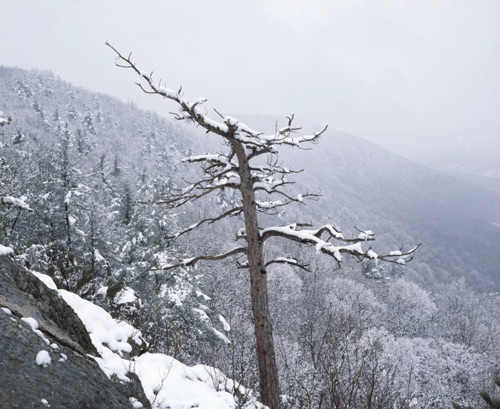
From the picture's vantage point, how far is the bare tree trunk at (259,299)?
5.69 meters

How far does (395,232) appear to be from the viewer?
539 feet

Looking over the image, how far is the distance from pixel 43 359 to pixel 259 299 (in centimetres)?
365

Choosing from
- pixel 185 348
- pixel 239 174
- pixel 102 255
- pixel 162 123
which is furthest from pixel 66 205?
pixel 162 123

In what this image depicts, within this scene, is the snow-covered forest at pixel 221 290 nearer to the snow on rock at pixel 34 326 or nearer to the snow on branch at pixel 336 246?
the snow on branch at pixel 336 246

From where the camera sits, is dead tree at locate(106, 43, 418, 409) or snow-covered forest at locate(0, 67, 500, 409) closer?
dead tree at locate(106, 43, 418, 409)

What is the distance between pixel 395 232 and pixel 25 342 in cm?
17752

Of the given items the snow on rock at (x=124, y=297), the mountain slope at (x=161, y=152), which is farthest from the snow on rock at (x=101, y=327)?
the mountain slope at (x=161, y=152)

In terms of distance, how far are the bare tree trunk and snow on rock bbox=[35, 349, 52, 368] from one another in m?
3.58

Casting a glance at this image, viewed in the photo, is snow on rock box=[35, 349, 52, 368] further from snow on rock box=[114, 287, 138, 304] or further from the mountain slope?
the mountain slope

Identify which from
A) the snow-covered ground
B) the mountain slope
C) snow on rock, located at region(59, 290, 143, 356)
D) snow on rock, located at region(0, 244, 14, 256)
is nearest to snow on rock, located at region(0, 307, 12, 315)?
snow on rock, located at region(0, 244, 14, 256)

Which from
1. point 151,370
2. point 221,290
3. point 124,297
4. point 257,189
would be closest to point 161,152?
point 221,290

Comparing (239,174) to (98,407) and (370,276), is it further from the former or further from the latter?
(370,276)

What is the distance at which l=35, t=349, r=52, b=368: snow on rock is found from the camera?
2.78 m

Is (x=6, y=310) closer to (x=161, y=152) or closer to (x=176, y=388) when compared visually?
(x=176, y=388)
